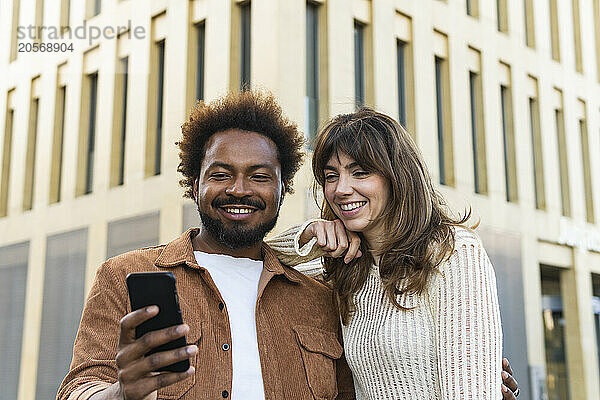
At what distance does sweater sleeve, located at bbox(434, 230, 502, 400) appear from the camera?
→ 119 inches

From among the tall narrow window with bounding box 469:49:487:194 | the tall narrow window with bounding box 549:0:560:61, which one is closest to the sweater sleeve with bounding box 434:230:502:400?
the tall narrow window with bounding box 469:49:487:194

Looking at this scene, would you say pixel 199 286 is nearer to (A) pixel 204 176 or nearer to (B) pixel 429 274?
(A) pixel 204 176

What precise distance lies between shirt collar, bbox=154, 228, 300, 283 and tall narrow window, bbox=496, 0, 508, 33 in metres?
14.7

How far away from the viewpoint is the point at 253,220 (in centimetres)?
366

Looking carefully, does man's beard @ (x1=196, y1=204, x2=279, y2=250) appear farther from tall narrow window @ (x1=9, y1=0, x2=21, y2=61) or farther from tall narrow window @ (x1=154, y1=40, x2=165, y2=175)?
tall narrow window @ (x1=9, y1=0, x2=21, y2=61)

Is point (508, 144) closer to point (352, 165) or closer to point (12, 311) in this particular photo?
point (12, 311)

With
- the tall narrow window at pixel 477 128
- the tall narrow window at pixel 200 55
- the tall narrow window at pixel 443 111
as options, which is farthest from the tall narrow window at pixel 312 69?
the tall narrow window at pixel 477 128

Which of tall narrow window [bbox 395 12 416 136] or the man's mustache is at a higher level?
tall narrow window [bbox 395 12 416 136]

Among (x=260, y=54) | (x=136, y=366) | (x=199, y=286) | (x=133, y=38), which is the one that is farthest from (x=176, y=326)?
(x=133, y=38)

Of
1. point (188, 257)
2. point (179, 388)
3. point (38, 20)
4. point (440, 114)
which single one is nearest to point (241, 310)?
point (188, 257)

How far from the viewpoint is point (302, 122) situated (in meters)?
11.6

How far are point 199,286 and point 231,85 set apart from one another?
9124mm

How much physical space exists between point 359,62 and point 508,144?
4.95 metres

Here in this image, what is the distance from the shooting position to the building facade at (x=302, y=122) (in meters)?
12.6
